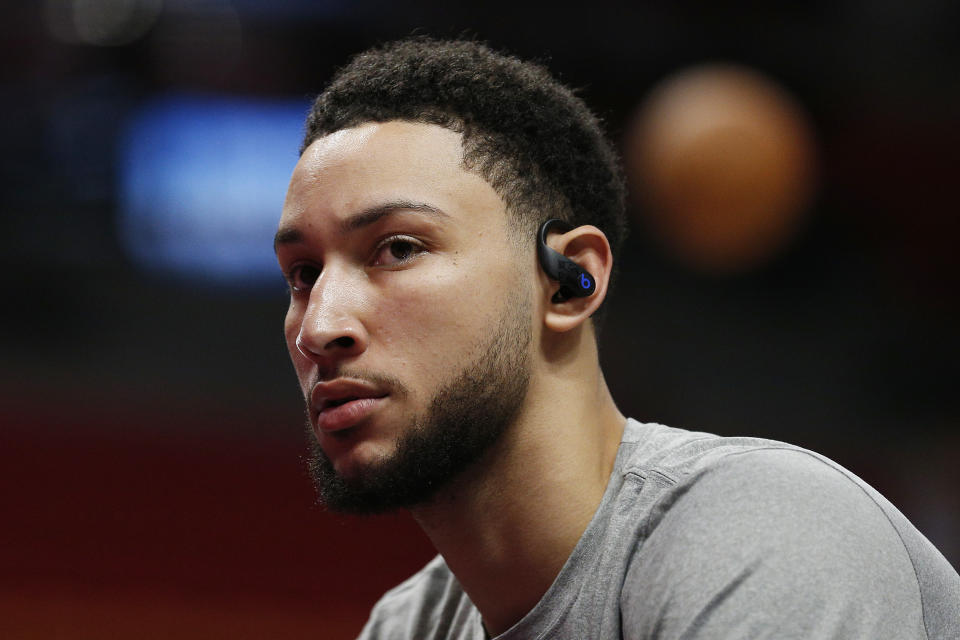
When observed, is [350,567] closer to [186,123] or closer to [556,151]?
[556,151]

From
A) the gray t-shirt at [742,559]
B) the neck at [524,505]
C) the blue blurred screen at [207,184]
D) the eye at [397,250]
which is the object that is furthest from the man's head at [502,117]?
the blue blurred screen at [207,184]

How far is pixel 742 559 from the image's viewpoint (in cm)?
96

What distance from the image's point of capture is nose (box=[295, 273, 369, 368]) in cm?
120

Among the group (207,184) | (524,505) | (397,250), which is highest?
(207,184)

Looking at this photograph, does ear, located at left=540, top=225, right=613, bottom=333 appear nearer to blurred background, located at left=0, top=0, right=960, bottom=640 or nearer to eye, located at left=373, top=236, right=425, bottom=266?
eye, located at left=373, top=236, right=425, bottom=266

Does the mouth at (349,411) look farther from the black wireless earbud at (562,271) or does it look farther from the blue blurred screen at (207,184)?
the blue blurred screen at (207,184)

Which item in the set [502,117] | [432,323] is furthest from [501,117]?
[432,323]

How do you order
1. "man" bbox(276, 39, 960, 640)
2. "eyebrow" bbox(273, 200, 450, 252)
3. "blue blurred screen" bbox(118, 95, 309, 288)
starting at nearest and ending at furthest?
1. "man" bbox(276, 39, 960, 640)
2. "eyebrow" bbox(273, 200, 450, 252)
3. "blue blurred screen" bbox(118, 95, 309, 288)

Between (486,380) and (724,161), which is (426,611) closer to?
(486,380)

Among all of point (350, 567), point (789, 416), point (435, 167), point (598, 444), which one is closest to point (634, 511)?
point (598, 444)

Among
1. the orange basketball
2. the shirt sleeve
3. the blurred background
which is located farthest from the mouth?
the orange basketball

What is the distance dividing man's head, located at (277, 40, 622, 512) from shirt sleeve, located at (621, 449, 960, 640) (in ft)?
0.91

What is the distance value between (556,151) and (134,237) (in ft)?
11.4

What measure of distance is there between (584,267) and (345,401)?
1.19 ft
